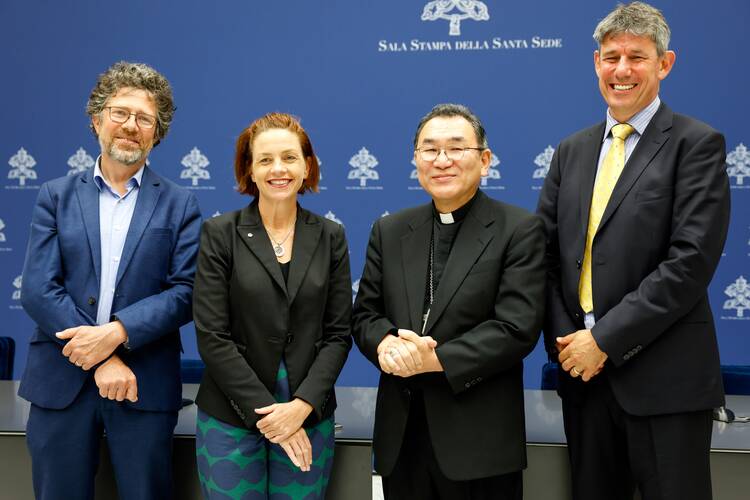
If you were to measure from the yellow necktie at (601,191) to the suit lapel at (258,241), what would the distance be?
879mm

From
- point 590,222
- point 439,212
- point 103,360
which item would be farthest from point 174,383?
point 590,222

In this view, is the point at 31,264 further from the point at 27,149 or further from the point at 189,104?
the point at 27,149

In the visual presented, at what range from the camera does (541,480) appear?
2305mm

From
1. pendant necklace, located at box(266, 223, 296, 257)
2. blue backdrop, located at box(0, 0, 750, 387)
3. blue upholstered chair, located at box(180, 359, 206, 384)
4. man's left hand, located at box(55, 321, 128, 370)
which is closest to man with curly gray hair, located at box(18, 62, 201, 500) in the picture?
man's left hand, located at box(55, 321, 128, 370)

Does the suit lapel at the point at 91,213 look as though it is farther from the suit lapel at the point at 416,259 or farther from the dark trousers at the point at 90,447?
the suit lapel at the point at 416,259

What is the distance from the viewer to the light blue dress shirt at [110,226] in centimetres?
226

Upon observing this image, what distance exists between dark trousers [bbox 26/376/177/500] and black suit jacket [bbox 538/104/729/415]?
4.21 feet

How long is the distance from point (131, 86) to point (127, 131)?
16 cm

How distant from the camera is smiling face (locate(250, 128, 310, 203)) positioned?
7.02ft

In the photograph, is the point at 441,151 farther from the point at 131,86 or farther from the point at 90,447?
the point at 90,447

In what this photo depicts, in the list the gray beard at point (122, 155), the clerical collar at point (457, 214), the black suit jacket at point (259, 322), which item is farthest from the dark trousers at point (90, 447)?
the clerical collar at point (457, 214)

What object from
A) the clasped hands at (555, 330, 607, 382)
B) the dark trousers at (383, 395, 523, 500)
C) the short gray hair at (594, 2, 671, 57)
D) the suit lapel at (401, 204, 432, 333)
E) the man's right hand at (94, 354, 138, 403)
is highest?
the short gray hair at (594, 2, 671, 57)

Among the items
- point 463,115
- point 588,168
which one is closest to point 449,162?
point 463,115

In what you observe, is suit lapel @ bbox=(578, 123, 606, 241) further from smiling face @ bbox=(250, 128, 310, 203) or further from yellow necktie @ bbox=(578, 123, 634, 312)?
smiling face @ bbox=(250, 128, 310, 203)
